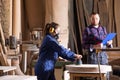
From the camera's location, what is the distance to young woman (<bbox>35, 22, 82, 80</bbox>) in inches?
168

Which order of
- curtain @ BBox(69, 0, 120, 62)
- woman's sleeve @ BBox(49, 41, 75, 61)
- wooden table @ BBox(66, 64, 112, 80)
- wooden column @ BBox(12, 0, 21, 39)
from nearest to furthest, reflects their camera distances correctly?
wooden table @ BBox(66, 64, 112, 80)
woman's sleeve @ BBox(49, 41, 75, 61)
wooden column @ BBox(12, 0, 21, 39)
curtain @ BBox(69, 0, 120, 62)

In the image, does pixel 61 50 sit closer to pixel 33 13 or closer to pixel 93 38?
pixel 93 38

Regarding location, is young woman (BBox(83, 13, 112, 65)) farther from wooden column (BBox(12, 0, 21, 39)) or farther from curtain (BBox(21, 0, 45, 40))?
curtain (BBox(21, 0, 45, 40))

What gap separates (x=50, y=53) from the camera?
433cm

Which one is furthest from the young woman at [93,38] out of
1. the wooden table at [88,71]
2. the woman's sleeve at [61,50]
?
the wooden table at [88,71]

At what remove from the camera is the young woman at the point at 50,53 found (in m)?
4.27

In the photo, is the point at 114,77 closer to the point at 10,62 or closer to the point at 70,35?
the point at 10,62

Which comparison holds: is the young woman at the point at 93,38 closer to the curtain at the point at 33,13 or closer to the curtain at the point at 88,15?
the curtain at the point at 88,15

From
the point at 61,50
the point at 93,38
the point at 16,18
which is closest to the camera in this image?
the point at 61,50

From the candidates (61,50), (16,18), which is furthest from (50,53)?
(16,18)

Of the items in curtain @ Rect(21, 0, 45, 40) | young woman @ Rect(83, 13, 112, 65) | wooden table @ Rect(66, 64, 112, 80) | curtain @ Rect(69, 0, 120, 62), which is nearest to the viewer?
wooden table @ Rect(66, 64, 112, 80)

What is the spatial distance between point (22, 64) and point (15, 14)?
1.08 metres

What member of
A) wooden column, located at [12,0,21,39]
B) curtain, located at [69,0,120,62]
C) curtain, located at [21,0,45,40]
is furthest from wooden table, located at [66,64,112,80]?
curtain, located at [21,0,45,40]

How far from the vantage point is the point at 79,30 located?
689cm
